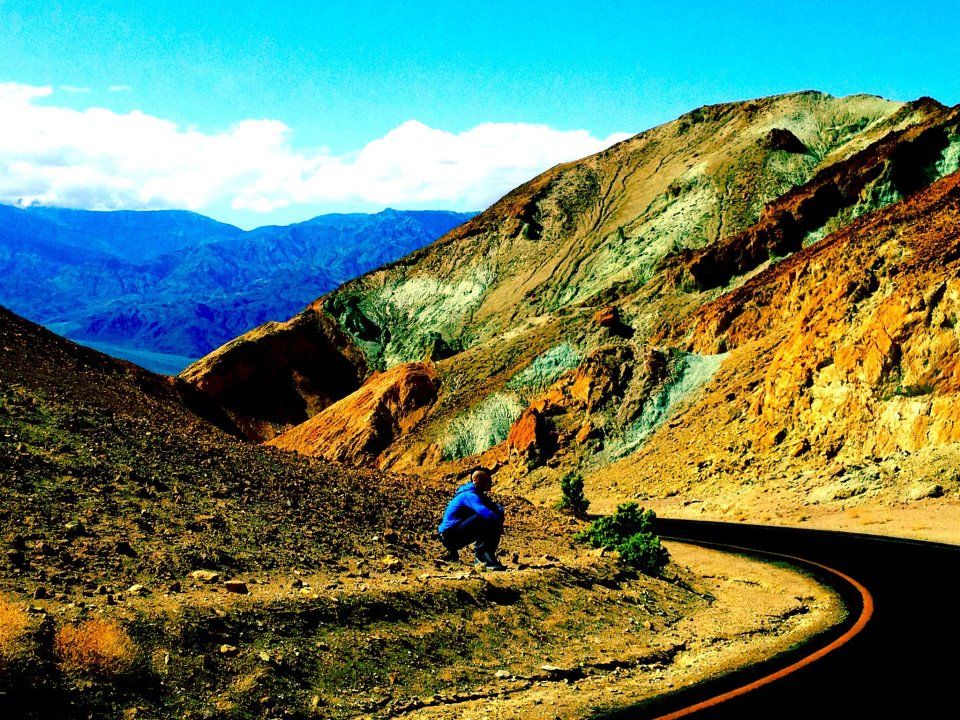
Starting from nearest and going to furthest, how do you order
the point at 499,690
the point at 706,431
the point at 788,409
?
the point at 499,690
the point at 788,409
the point at 706,431

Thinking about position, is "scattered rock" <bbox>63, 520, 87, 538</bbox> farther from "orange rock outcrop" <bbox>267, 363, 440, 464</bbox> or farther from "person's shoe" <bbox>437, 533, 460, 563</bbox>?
"orange rock outcrop" <bbox>267, 363, 440, 464</bbox>

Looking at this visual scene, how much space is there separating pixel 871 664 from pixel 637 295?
4567 centimetres

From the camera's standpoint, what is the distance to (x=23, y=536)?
8.88m

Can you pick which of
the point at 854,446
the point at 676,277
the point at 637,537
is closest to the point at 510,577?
the point at 637,537

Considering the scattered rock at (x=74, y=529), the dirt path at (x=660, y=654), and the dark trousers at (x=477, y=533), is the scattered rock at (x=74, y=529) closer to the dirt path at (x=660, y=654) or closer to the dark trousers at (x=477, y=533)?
the dirt path at (x=660, y=654)

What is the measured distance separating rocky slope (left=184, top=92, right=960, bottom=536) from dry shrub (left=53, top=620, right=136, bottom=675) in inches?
1077

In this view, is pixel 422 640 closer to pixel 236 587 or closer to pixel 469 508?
pixel 236 587

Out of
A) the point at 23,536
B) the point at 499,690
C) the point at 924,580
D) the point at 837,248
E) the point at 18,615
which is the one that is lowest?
the point at 924,580

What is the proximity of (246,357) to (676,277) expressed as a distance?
37.3 metres

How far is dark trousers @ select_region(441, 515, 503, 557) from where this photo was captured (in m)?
11.8

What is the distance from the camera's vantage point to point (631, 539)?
1472 centimetres

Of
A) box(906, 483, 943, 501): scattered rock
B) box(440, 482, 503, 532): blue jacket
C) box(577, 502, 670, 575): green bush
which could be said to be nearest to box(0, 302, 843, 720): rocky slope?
box(577, 502, 670, 575): green bush

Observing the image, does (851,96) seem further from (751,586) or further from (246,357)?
(751,586)

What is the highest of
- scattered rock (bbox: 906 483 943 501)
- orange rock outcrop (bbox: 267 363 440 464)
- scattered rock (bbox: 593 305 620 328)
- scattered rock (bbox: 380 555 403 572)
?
scattered rock (bbox: 593 305 620 328)
